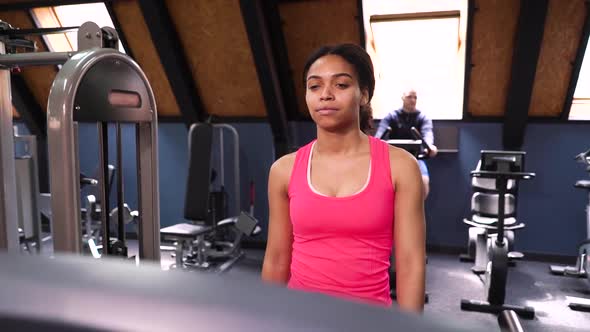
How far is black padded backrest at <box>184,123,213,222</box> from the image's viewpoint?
4.10 meters

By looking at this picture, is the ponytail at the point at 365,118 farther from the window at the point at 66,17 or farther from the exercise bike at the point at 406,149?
the window at the point at 66,17

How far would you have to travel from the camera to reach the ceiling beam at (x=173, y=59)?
14.2 ft

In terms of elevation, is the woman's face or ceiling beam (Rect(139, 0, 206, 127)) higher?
ceiling beam (Rect(139, 0, 206, 127))

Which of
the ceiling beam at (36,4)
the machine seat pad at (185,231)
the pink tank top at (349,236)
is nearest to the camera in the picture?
the pink tank top at (349,236)

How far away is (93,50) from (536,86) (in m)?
3.92

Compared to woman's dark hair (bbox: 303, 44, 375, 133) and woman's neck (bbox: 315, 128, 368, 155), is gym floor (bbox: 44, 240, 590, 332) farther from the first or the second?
woman's dark hair (bbox: 303, 44, 375, 133)

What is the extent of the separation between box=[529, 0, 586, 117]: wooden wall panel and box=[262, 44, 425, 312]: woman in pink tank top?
3207 millimetres

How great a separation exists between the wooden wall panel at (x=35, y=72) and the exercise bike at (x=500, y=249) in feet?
15.2

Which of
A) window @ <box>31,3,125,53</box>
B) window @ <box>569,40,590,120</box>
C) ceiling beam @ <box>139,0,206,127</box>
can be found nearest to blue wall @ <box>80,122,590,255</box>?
window @ <box>569,40,590,120</box>

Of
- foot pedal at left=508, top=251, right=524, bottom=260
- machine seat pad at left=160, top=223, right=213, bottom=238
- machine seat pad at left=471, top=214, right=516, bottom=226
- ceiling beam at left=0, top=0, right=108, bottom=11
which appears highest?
ceiling beam at left=0, top=0, right=108, bottom=11

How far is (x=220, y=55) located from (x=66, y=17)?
1.88 meters

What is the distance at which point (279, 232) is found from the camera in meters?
1.47

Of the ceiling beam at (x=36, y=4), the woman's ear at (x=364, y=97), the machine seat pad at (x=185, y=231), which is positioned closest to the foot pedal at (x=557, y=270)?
the machine seat pad at (x=185, y=231)

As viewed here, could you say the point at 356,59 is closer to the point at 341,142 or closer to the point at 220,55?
the point at 341,142
